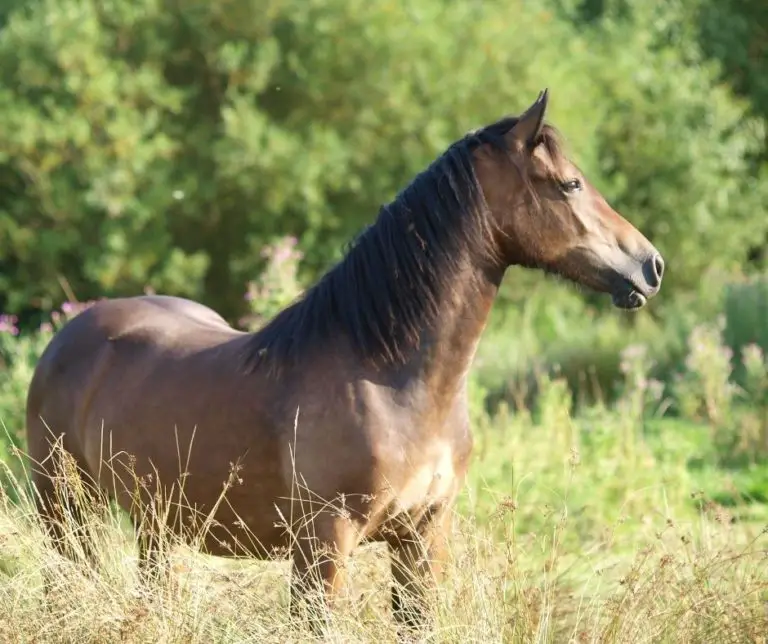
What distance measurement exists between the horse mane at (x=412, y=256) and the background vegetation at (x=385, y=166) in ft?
10.3

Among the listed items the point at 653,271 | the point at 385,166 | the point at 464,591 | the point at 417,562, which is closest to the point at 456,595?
the point at 464,591

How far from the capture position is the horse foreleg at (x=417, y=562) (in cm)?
372

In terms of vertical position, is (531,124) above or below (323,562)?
above

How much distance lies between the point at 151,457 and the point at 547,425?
11.4ft

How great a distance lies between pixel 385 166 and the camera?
17.4 metres

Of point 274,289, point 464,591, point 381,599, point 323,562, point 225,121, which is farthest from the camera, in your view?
point 225,121

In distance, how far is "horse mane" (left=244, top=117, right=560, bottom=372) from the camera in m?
3.73

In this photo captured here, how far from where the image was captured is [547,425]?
284 inches

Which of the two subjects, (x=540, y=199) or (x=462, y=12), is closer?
(x=540, y=199)

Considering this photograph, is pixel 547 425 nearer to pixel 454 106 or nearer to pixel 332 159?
pixel 332 159

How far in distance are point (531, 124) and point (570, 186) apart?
0.73 ft

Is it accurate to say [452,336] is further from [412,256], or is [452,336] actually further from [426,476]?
[426,476]

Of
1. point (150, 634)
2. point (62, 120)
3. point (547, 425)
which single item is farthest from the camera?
point (62, 120)

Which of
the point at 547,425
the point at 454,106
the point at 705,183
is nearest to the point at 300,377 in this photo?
the point at 547,425
